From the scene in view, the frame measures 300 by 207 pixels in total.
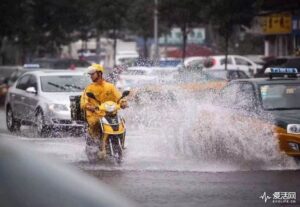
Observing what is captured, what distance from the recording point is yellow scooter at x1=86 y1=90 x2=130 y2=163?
12406mm

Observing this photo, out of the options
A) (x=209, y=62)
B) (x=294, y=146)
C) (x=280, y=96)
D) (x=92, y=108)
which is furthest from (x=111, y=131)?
(x=209, y=62)

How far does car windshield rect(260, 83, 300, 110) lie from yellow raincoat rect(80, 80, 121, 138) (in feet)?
7.51

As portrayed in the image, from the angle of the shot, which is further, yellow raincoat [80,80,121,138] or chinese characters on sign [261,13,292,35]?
chinese characters on sign [261,13,292,35]

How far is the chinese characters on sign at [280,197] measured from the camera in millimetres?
9688

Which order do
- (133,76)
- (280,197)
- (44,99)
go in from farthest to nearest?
(133,76)
(44,99)
(280,197)

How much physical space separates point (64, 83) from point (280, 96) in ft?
23.2

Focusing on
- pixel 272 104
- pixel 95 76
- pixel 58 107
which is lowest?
pixel 58 107

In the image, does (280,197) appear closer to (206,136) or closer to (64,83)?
(206,136)

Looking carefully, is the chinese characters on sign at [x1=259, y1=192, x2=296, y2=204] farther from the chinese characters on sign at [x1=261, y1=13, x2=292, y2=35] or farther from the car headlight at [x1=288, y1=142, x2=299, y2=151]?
the chinese characters on sign at [x1=261, y1=13, x2=292, y2=35]

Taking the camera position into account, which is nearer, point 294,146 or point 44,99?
point 294,146

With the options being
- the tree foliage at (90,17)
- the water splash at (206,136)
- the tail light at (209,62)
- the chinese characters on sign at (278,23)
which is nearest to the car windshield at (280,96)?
the water splash at (206,136)

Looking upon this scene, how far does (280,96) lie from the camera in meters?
13.1

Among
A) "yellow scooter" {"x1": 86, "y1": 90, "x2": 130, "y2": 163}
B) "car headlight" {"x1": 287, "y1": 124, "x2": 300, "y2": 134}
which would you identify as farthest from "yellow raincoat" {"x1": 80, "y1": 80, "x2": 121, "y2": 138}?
"car headlight" {"x1": 287, "y1": 124, "x2": 300, "y2": 134}

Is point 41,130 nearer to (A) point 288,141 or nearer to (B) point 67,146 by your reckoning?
(B) point 67,146
